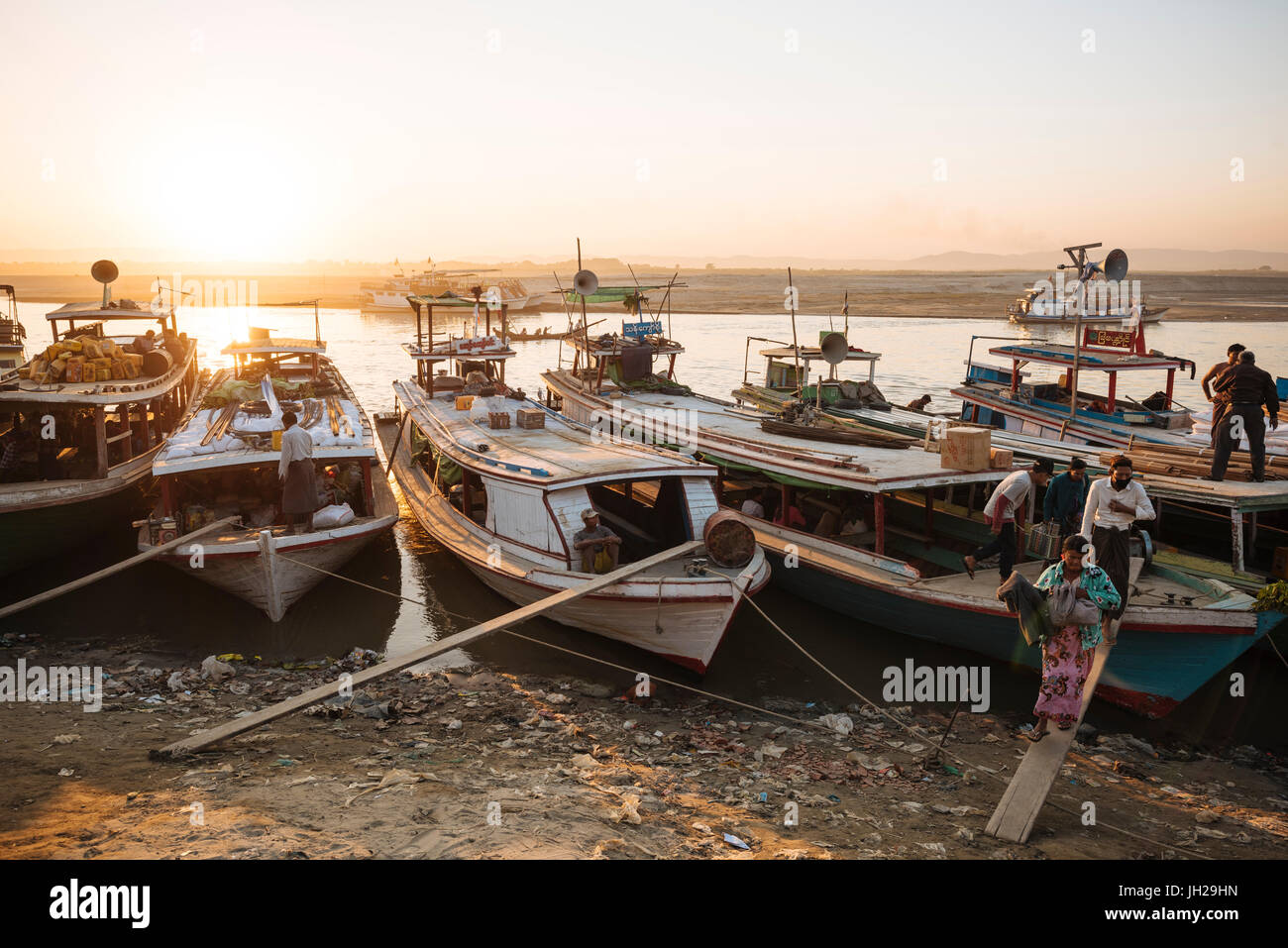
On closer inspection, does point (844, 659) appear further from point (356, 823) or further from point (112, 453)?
point (112, 453)

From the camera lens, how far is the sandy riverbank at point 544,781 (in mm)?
6020

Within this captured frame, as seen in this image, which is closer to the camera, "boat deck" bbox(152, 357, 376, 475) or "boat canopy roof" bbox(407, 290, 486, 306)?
Answer: "boat deck" bbox(152, 357, 376, 475)

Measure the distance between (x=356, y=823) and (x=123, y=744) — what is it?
126 inches

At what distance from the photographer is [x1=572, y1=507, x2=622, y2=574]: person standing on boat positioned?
1098cm

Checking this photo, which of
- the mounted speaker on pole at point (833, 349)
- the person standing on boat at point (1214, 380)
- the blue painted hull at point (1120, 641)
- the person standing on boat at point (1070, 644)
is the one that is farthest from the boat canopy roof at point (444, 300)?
the person standing on boat at point (1070, 644)

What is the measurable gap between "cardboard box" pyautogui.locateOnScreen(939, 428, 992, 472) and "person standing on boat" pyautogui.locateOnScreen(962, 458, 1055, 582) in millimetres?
1344

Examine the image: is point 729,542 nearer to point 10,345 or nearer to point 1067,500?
point 1067,500

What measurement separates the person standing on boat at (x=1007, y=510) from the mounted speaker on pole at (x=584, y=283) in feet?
36.9

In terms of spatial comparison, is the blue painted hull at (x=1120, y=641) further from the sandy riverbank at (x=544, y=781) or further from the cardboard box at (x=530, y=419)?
the cardboard box at (x=530, y=419)

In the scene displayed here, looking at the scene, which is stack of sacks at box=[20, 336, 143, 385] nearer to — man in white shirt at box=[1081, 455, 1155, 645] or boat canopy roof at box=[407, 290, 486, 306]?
boat canopy roof at box=[407, 290, 486, 306]

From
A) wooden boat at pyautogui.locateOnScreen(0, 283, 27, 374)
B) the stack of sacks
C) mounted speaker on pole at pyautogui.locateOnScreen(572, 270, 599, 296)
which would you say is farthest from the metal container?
wooden boat at pyautogui.locateOnScreen(0, 283, 27, 374)

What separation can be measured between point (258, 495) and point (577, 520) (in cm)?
650

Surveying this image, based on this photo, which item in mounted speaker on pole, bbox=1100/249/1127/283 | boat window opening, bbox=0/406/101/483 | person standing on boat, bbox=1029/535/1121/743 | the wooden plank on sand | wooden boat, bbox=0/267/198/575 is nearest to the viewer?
person standing on boat, bbox=1029/535/1121/743

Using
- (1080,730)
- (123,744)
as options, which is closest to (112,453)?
(123,744)
